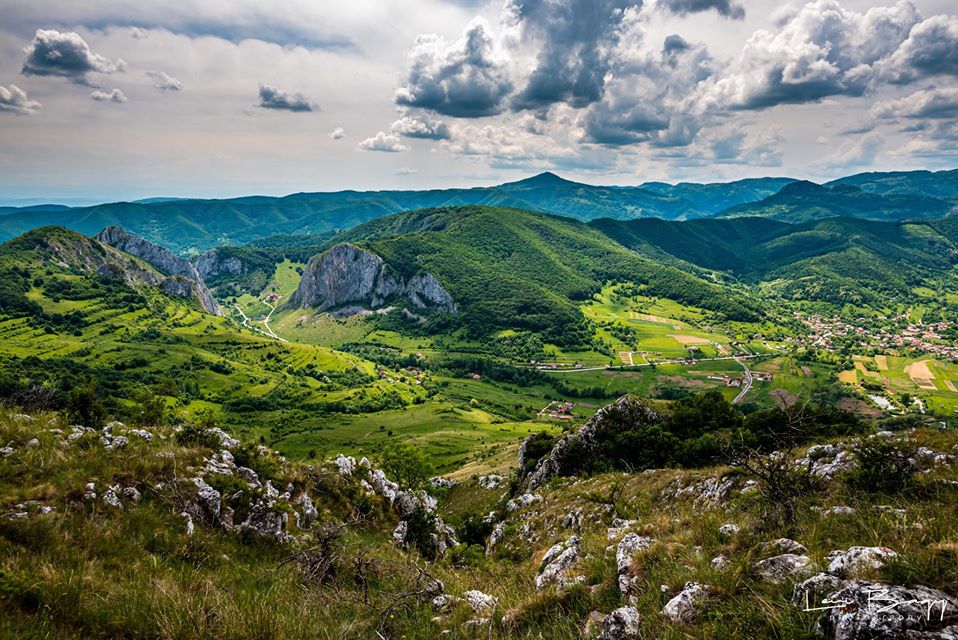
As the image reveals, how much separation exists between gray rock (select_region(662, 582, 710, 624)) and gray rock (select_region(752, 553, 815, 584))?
845 mm

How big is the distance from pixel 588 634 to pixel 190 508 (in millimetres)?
11585

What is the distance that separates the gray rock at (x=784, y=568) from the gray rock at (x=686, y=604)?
2.77 ft

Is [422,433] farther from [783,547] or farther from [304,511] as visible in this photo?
[783,547]

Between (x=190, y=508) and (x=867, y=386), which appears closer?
(x=190, y=508)

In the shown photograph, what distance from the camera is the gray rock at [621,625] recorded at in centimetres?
576

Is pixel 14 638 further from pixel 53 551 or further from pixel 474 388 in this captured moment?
pixel 474 388

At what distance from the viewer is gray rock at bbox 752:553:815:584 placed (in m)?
5.57

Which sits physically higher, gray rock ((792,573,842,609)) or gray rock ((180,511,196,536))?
gray rock ((792,573,842,609))

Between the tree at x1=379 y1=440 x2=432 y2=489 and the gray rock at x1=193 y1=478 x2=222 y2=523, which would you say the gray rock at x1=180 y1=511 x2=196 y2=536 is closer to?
the gray rock at x1=193 y1=478 x2=222 y2=523

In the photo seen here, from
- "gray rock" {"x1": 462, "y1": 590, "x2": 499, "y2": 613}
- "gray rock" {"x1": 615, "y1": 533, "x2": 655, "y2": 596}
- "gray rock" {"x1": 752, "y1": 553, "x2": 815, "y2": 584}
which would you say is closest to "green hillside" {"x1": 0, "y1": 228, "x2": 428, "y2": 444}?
"gray rock" {"x1": 462, "y1": 590, "x2": 499, "y2": 613}

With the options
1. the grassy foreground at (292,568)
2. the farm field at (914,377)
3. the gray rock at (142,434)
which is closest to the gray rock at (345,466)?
the grassy foreground at (292,568)

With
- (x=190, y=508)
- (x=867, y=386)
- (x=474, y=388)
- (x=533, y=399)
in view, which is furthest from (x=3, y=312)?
(x=867, y=386)

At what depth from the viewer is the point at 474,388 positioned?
193 meters
